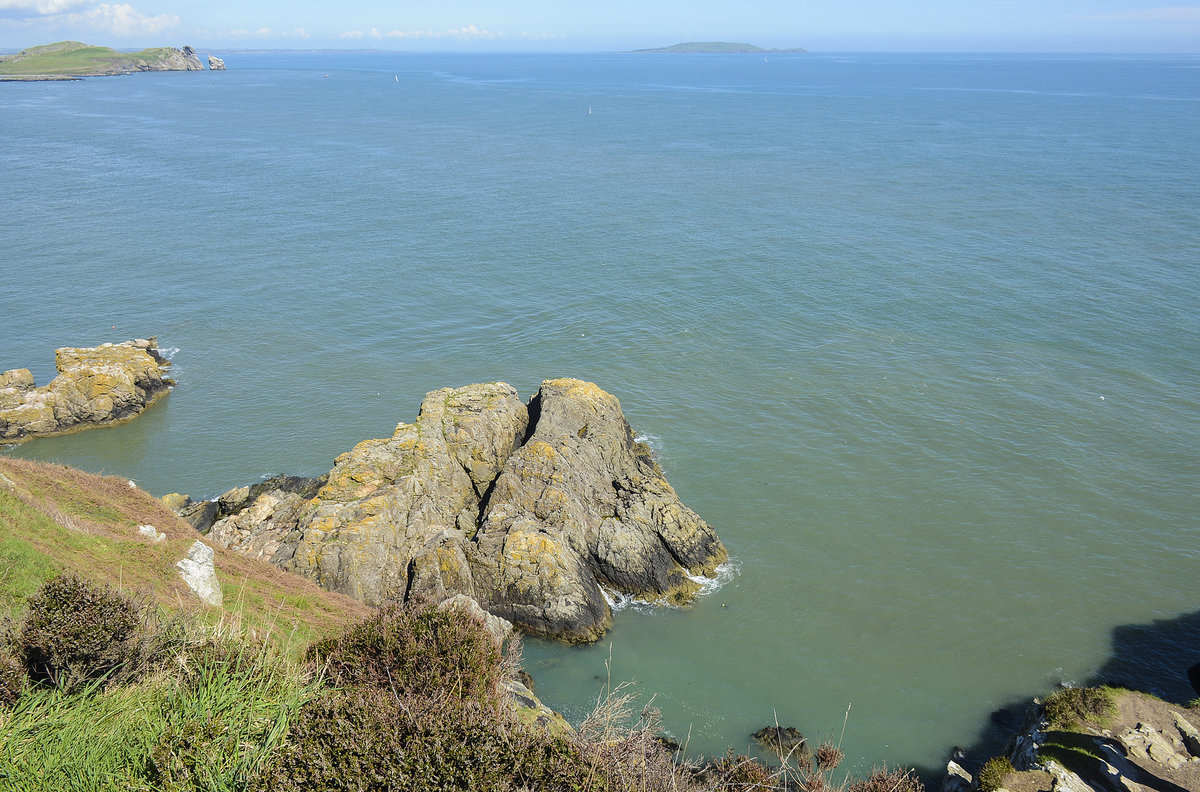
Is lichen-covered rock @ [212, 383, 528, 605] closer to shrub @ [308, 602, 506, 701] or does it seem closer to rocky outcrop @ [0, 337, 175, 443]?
shrub @ [308, 602, 506, 701]

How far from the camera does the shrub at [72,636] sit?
12.2 metres

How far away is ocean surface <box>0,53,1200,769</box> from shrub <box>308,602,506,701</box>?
33.4 feet

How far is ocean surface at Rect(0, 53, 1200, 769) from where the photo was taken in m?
26.6

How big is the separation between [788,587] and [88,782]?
78.8ft

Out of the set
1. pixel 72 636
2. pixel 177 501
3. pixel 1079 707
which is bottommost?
pixel 1079 707

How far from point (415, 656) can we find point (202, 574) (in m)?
10.8

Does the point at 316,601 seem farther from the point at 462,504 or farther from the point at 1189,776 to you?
the point at 1189,776

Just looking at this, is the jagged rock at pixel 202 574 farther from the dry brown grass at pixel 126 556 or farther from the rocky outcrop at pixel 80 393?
the rocky outcrop at pixel 80 393

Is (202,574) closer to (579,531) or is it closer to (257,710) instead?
(257,710)

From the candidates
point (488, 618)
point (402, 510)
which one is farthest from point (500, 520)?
point (488, 618)

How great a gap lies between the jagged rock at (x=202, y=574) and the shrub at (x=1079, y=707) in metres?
24.0

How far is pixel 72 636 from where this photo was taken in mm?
12242

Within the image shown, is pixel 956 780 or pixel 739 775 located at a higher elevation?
pixel 739 775

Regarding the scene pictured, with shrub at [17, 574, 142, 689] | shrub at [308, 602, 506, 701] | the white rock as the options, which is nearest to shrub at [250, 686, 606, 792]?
shrub at [308, 602, 506, 701]
